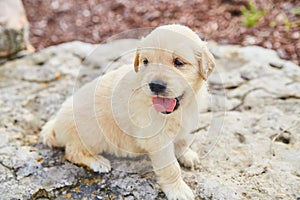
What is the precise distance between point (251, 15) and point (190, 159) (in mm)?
3150

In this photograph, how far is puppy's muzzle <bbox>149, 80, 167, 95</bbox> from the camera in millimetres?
2447

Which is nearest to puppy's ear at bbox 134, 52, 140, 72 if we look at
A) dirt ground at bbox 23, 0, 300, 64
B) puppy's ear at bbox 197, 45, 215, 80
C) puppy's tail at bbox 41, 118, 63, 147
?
A: puppy's ear at bbox 197, 45, 215, 80

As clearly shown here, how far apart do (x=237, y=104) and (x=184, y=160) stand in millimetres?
1110

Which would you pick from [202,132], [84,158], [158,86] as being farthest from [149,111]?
[202,132]

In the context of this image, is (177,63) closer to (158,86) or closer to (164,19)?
(158,86)

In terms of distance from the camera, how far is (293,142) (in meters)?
3.29

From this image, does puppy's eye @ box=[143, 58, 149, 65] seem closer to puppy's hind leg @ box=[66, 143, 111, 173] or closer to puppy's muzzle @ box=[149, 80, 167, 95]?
puppy's muzzle @ box=[149, 80, 167, 95]

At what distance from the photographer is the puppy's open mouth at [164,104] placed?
2.61 meters

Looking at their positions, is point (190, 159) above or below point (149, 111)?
below

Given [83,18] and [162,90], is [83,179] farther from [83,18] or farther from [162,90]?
[83,18]

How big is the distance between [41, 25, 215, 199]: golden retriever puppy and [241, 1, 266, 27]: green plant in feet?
9.61

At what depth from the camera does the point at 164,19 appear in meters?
5.93

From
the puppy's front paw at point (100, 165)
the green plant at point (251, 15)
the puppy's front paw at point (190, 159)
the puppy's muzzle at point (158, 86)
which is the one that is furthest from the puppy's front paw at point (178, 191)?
the green plant at point (251, 15)

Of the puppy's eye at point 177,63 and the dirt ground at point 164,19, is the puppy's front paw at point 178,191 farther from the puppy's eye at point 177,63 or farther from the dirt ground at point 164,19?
the dirt ground at point 164,19
